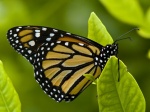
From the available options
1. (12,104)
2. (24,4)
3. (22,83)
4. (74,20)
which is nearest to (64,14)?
(74,20)

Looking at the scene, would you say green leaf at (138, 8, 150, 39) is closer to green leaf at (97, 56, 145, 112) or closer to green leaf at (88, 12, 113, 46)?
green leaf at (88, 12, 113, 46)

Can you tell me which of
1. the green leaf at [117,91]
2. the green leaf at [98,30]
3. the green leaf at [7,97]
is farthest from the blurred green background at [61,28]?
the green leaf at [117,91]

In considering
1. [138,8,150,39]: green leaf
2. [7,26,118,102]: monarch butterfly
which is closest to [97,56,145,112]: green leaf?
[138,8,150,39]: green leaf

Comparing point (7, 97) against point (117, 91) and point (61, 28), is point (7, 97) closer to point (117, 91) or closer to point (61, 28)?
point (117, 91)

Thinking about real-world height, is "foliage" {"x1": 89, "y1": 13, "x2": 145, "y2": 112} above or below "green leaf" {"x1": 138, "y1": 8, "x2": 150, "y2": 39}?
below

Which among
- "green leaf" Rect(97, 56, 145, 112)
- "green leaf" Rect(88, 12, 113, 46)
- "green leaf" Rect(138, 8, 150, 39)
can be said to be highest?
"green leaf" Rect(88, 12, 113, 46)

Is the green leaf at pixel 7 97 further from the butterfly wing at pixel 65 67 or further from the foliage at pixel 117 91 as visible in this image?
the butterfly wing at pixel 65 67

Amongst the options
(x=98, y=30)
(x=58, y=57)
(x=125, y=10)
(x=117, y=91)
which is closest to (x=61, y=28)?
(x=58, y=57)
